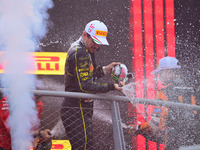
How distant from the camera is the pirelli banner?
420cm

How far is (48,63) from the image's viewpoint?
13.9 feet

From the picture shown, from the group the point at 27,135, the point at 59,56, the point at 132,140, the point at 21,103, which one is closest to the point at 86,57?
the point at 21,103

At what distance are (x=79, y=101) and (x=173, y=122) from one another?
1.00 meters

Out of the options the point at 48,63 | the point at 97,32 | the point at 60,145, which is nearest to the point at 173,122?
the point at 97,32

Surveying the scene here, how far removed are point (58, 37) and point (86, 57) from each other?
Answer: 83.5 inches

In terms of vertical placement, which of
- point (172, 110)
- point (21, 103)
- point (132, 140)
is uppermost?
point (21, 103)

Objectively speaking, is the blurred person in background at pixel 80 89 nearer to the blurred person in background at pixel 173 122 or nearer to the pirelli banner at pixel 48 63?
the blurred person in background at pixel 173 122

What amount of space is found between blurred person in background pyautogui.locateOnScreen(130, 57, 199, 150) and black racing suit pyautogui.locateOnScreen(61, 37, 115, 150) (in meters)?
0.63

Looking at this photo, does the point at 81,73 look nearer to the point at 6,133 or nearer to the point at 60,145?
the point at 6,133

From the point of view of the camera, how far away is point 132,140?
429 centimetres

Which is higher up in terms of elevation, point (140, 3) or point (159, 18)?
point (140, 3)

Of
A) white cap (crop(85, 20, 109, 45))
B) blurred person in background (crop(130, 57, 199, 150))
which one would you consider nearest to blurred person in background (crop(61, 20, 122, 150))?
white cap (crop(85, 20, 109, 45))

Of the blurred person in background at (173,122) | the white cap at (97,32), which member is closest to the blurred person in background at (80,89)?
the white cap at (97,32)

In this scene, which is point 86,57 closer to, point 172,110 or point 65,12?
point 172,110
